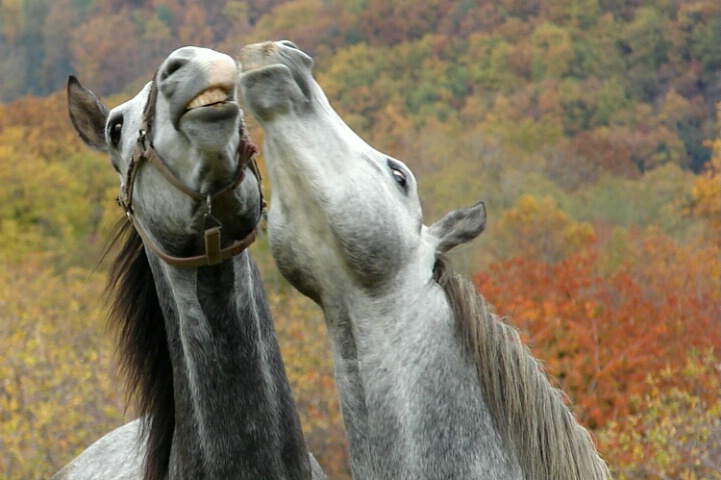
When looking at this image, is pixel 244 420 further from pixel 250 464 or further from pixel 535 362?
pixel 535 362

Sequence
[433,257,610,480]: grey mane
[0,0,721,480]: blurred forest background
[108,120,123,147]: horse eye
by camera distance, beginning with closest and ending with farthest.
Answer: [433,257,610,480]: grey mane
[108,120,123,147]: horse eye
[0,0,721,480]: blurred forest background

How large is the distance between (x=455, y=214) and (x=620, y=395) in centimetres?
751

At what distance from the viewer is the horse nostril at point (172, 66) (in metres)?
3.02

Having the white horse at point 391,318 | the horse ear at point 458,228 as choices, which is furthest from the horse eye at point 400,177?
the horse ear at point 458,228

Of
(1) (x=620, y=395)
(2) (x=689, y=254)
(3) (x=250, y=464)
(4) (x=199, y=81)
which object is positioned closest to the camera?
(4) (x=199, y=81)

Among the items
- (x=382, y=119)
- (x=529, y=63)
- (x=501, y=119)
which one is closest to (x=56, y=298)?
(x=382, y=119)

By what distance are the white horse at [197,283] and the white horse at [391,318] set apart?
0.34 metres

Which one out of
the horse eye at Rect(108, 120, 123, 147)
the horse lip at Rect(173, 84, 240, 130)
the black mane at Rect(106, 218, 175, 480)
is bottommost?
the black mane at Rect(106, 218, 175, 480)

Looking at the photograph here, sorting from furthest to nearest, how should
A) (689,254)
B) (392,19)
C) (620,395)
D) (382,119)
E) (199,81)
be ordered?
1. (392,19)
2. (382,119)
3. (689,254)
4. (620,395)
5. (199,81)

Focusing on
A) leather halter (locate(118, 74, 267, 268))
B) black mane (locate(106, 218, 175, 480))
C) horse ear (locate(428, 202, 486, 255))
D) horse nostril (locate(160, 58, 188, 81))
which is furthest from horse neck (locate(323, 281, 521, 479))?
black mane (locate(106, 218, 175, 480))

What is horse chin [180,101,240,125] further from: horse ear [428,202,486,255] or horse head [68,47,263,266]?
horse ear [428,202,486,255]

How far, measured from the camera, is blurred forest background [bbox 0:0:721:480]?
1009 centimetres

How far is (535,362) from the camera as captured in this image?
306cm

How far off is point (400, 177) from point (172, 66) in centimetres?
82
